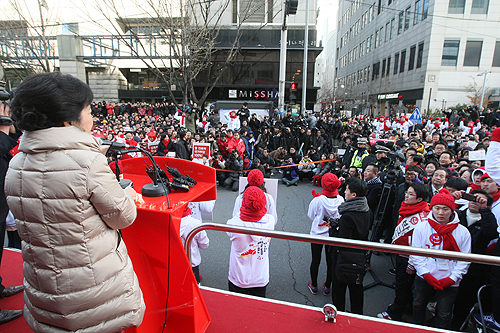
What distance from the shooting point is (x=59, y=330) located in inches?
53.4

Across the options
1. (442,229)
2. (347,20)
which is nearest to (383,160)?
(442,229)

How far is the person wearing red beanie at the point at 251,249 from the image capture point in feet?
9.52

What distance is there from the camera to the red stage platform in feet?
7.35

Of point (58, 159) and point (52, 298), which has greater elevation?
point (58, 159)

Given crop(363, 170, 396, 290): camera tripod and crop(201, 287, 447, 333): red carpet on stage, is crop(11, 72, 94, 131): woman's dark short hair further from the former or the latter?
crop(363, 170, 396, 290): camera tripod

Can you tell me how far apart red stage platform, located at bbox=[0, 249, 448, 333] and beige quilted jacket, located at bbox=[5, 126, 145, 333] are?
1.17 metres

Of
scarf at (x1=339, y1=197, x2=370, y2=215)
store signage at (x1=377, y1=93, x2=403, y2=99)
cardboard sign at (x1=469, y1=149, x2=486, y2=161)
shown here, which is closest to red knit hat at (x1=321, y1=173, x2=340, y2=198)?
scarf at (x1=339, y1=197, x2=370, y2=215)

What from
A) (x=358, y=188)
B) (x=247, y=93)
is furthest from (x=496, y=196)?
(x=247, y=93)

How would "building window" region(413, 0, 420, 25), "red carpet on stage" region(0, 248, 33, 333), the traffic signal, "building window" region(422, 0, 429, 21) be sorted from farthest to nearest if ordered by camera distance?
"building window" region(413, 0, 420, 25), "building window" region(422, 0, 429, 21), the traffic signal, "red carpet on stage" region(0, 248, 33, 333)

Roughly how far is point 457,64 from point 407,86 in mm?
5178

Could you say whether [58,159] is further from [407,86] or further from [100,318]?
[407,86]

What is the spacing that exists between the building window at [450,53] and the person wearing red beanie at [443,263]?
32.7 m

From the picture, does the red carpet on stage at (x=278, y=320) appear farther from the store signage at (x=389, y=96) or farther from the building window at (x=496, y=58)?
the store signage at (x=389, y=96)

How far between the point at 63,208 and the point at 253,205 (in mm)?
1883
